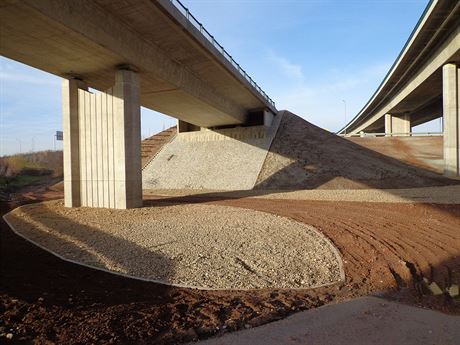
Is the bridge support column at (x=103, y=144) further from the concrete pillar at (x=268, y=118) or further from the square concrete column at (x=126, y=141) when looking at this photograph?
the concrete pillar at (x=268, y=118)

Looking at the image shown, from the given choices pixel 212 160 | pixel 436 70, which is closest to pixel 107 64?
pixel 212 160

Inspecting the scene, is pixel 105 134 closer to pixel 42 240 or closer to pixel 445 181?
pixel 42 240

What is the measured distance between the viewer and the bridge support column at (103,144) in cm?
1742

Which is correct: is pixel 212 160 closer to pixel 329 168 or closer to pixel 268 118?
pixel 268 118

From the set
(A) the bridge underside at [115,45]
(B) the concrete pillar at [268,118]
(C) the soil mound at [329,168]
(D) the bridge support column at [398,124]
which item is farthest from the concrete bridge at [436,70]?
(A) the bridge underside at [115,45]

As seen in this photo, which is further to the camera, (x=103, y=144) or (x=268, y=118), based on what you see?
(x=268, y=118)

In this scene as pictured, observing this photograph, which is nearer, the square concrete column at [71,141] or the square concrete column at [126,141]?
the square concrete column at [126,141]

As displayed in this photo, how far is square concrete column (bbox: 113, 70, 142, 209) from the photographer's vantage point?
17.3 meters

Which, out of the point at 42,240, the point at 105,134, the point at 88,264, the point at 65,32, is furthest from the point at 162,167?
the point at 88,264

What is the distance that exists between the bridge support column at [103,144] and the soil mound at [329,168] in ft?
43.7

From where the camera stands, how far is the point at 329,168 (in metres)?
29.6

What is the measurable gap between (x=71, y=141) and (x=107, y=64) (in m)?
4.87

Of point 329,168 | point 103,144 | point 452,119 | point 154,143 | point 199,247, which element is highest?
point 452,119

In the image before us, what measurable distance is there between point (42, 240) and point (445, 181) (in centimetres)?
2689
